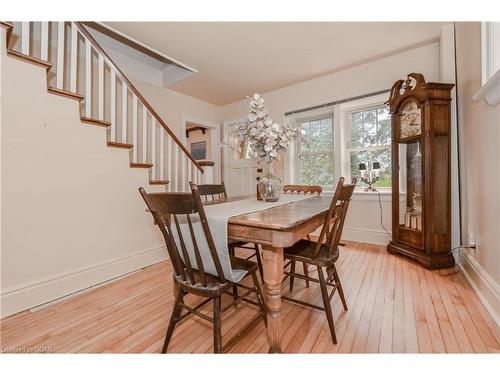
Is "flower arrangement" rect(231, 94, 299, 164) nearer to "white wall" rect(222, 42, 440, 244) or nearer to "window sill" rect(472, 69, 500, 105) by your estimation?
"window sill" rect(472, 69, 500, 105)

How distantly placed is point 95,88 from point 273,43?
2334 mm

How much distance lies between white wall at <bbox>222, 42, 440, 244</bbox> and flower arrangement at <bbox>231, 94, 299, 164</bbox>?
1.96 meters

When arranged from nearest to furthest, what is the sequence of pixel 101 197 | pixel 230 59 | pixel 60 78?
pixel 60 78
pixel 101 197
pixel 230 59

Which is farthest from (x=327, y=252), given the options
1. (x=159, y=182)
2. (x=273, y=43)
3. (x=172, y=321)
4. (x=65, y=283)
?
(x=273, y=43)


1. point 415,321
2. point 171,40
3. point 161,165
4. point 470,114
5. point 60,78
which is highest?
point 171,40

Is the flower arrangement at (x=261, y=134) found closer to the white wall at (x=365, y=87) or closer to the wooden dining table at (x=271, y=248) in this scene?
the wooden dining table at (x=271, y=248)

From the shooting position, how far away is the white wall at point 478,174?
150 cm

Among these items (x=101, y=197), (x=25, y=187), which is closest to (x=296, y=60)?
(x=101, y=197)

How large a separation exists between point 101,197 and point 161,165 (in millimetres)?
Answer: 771

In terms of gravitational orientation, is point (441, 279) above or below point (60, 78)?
below

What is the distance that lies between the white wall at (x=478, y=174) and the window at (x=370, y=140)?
31.3 inches

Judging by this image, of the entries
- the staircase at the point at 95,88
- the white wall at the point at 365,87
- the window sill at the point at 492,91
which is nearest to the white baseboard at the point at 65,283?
the staircase at the point at 95,88

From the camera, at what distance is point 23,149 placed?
1.62 meters

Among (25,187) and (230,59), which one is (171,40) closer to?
(230,59)
